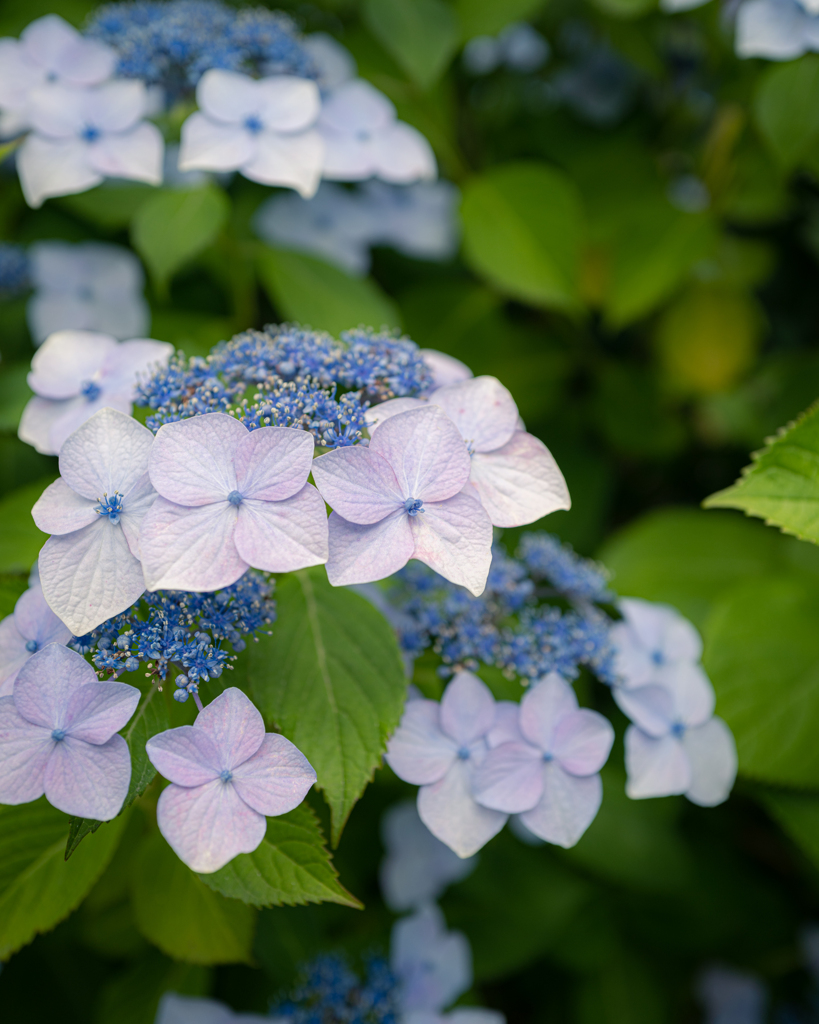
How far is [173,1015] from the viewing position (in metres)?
0.82

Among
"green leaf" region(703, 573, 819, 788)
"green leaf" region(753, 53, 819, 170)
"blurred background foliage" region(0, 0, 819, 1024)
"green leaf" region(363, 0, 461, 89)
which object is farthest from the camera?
"green leaf" region(363, 0, 461, 89)

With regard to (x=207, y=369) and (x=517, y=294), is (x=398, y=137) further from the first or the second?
(x=207, y=369)

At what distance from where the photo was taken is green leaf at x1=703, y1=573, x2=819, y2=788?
819mm

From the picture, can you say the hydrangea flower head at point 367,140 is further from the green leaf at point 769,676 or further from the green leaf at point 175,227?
the green leaf at point 769,676

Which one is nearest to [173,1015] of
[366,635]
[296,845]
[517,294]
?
[296,845]

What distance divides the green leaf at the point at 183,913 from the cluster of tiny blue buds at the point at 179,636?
302 millimetres

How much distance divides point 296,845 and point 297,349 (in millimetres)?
400

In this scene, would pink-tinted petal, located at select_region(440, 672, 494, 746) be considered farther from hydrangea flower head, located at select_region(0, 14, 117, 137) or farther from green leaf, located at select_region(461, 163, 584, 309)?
hydrangea flower head, located at select_region(0, 14, 117, 137)

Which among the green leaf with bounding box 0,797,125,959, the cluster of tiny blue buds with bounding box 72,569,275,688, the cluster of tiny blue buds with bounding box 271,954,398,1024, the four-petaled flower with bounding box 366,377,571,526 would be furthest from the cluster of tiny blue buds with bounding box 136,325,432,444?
the cluster of tiny blue buds with bounding box 271,954,398,1024

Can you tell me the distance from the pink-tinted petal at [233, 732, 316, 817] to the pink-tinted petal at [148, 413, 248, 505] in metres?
0.18

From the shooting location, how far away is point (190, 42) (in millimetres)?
984

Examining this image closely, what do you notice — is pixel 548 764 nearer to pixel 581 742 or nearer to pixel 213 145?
pixel 581 742

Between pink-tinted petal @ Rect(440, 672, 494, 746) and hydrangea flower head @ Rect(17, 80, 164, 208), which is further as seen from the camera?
hydrangea flower head @ Rect(17, 80, 164, 208)

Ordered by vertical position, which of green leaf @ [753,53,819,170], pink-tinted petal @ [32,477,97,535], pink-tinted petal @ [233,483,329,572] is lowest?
pink-tinted petal @ [32,477,97,535]
